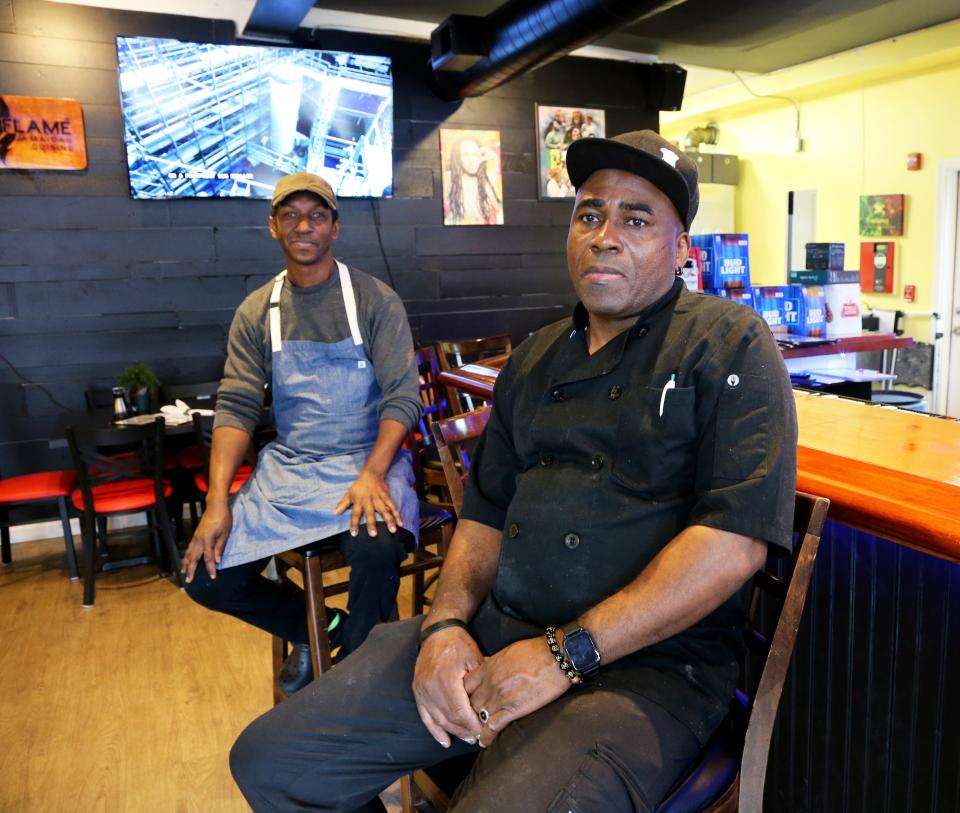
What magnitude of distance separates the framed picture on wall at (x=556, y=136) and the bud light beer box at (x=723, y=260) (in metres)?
1.57

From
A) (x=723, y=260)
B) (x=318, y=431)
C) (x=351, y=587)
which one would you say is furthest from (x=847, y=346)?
(x=351, y=587)

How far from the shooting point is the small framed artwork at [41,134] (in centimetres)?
397

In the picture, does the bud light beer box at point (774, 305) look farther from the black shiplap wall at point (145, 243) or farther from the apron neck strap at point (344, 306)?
the apron neck strap at point (344, 306)

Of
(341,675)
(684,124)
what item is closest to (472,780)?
(341,675)

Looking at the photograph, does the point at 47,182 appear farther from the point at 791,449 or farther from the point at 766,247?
the point at 766,247

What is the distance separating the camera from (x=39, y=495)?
3646 mm

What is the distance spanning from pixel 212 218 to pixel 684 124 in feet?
20.0

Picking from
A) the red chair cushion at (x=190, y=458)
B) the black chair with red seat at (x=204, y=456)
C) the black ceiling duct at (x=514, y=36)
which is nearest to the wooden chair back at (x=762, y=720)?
the black chair with red seat at (x=204, y=456)

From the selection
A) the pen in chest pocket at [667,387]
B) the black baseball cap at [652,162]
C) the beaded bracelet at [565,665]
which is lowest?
the beaded bracelet at [565,665]

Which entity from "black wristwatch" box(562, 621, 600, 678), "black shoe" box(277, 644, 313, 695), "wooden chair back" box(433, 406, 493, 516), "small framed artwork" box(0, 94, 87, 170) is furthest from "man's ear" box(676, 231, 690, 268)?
"small framed artwork" box(0, 94, 87, 170)

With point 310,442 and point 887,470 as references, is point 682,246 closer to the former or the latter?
point 887,470

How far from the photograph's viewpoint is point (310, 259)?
232 cm

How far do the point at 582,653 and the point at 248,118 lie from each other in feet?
13.0

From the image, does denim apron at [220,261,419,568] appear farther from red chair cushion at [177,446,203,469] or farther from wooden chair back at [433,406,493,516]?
red chair cushion at [177,446,203,469]
